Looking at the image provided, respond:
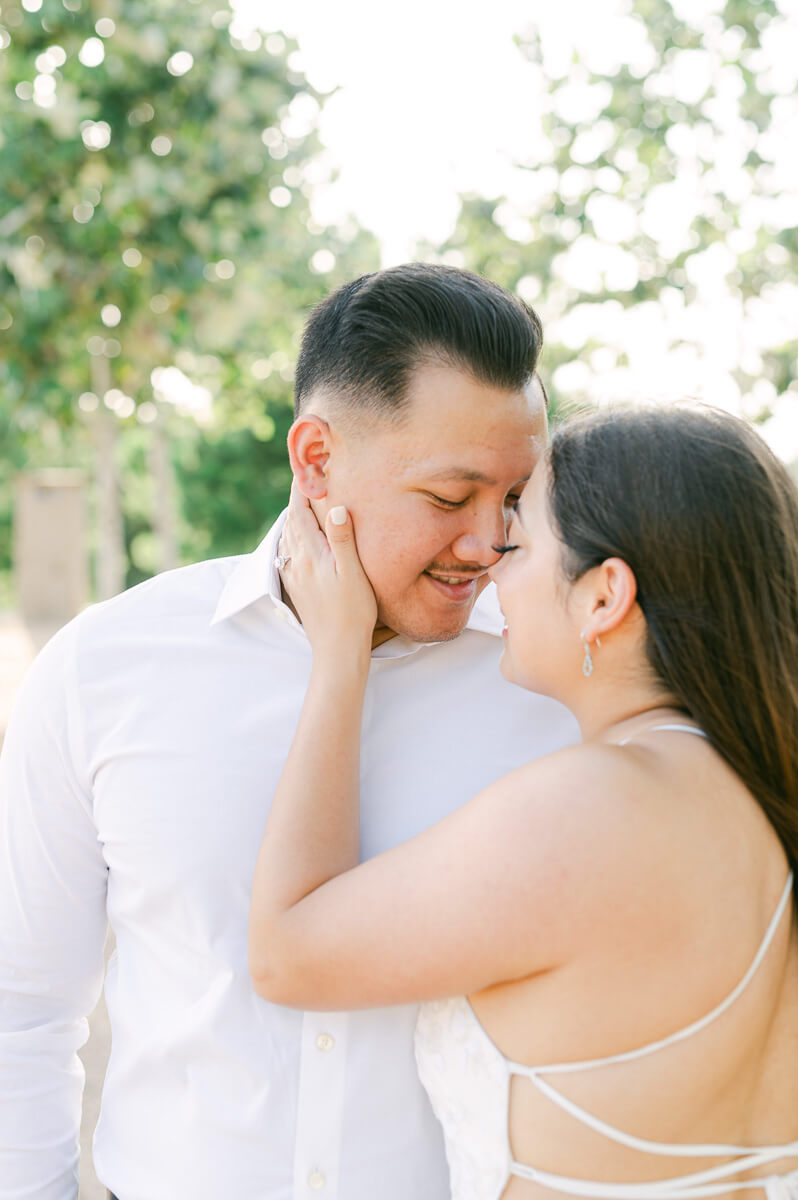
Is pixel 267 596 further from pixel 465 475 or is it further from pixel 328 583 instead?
pixel 465 475

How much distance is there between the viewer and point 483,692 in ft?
7.27

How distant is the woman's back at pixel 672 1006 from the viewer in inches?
59.7

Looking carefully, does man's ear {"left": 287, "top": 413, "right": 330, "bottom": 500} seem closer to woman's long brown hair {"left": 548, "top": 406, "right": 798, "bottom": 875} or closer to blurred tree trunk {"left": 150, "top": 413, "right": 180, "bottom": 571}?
woman's long brown hair {"left": 548, "top": 406, "right": 798, "bottom": 875}

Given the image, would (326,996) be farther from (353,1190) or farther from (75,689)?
(75,689)

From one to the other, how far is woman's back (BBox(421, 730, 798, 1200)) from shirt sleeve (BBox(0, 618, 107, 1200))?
858mm

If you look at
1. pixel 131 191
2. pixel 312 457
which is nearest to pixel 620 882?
pixel 312 457

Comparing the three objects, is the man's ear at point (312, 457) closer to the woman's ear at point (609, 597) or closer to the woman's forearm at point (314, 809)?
the woman's forearm at point (314, 809)

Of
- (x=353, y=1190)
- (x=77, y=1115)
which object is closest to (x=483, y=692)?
(x=353, y=1190)

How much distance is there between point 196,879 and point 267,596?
0.54m

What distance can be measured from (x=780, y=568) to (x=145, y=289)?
623 centimetres

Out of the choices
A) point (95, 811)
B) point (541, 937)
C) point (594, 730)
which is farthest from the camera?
point (95, 811)

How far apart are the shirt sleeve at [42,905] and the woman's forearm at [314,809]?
0.47 metres

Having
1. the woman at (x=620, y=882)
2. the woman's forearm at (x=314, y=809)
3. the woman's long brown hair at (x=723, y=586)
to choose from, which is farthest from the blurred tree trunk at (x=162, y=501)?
the woman's long brown hair at (x=723, y=586)

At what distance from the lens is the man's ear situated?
2287 millimetres
